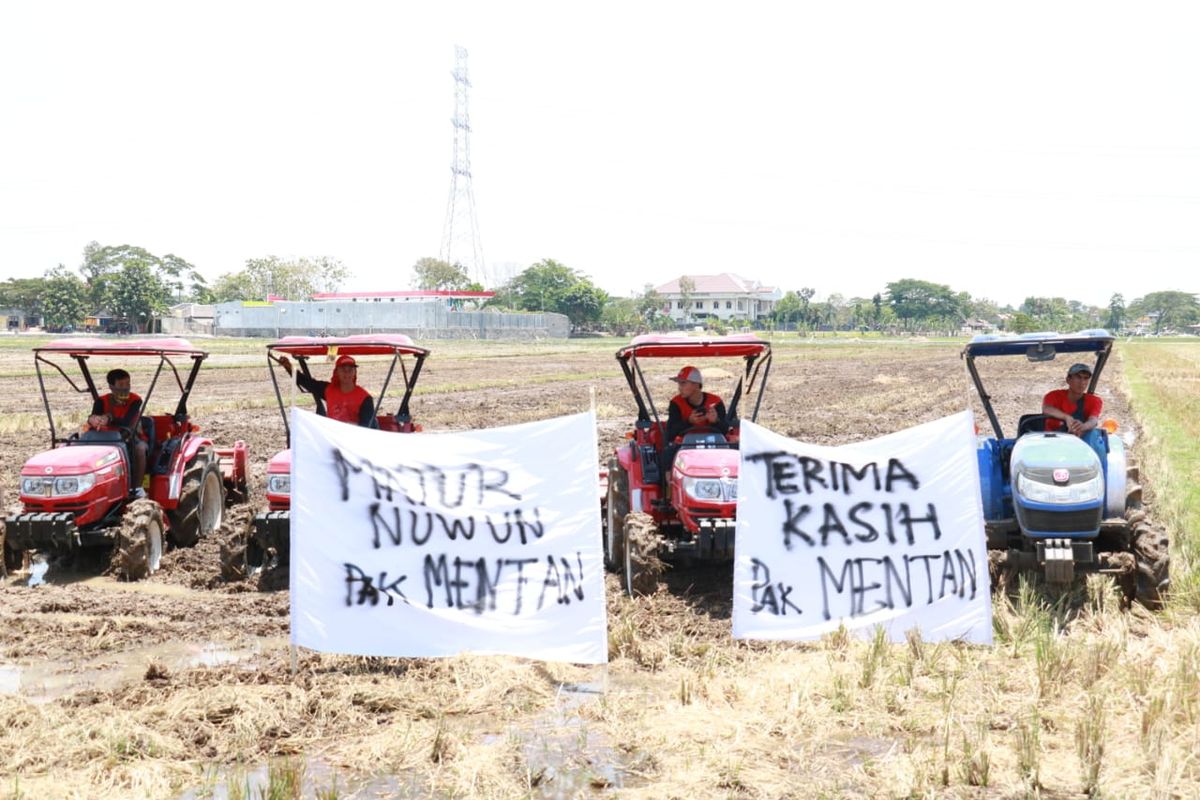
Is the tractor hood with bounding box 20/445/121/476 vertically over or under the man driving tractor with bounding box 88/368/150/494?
under

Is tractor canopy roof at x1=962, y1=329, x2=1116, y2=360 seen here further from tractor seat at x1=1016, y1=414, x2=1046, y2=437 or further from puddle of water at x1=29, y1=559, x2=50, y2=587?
puddle of water at x1=29, y1=559, x2=50, y2=587

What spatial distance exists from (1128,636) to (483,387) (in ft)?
91.0

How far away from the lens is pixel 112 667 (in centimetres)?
725

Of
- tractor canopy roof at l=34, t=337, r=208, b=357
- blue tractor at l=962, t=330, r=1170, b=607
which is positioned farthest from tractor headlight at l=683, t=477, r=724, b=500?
tractor canopy roof at l=34, t=337, r=208, b=357

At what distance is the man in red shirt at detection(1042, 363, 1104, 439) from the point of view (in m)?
8.77

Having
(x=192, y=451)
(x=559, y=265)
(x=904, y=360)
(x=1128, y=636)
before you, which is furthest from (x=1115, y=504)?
(x=559, y=265)

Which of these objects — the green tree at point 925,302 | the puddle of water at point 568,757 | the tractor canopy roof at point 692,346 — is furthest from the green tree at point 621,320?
the puddle of water at point 568,757

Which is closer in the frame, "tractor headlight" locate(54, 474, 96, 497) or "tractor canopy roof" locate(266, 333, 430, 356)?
"tractor headlight" locate(54, 474, 96, 497)

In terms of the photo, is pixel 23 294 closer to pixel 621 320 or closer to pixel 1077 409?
pixel 621 320

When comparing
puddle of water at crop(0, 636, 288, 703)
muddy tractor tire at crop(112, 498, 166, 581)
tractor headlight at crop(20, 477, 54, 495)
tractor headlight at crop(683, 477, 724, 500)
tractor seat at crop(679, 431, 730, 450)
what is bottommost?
puddle of water at crop(0, 636, 288, 703)

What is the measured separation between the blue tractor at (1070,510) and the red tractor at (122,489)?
700 centimetres

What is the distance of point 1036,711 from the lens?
229 inches

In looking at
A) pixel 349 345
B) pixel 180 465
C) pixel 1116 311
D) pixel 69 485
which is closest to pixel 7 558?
pixel 69 485

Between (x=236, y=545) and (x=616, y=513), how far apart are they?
10.6ft
